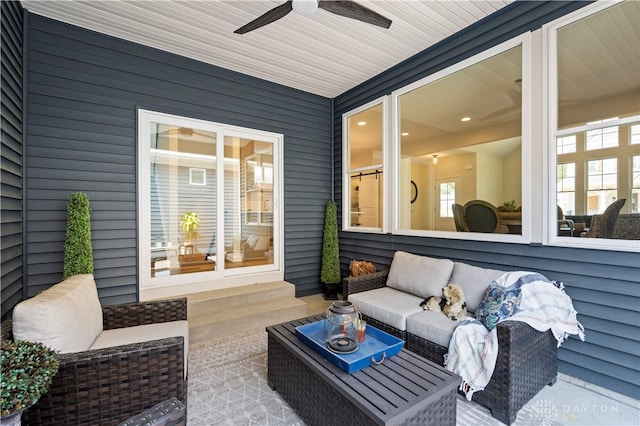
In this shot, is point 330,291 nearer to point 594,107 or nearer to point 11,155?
point 594,107

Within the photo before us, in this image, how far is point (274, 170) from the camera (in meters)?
4.63

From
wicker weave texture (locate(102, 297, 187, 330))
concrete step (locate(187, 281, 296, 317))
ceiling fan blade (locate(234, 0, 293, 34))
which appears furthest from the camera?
concrete step (locate(187, 281, 296, 317))

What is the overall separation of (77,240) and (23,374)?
2186mm

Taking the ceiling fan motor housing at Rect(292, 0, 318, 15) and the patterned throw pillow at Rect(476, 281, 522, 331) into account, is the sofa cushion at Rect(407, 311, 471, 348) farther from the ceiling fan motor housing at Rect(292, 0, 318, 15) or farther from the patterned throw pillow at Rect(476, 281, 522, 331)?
the ceiling fan motor housing at Rect(292, 0, 318, 15)

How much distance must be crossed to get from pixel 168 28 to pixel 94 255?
2.75m

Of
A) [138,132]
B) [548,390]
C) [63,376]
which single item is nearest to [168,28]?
[138,132]

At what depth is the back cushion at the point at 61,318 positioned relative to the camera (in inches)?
59.6

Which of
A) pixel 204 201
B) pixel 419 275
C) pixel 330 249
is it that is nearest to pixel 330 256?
pixel 330 249

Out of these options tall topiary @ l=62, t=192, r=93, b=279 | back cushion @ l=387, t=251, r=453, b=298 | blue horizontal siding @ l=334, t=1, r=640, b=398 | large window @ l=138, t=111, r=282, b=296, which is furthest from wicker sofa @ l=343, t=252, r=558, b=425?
tall topiary @ l=62, t=192, r=93, b=279

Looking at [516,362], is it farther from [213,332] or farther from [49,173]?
[49,173]

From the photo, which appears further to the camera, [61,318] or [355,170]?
[355,170]

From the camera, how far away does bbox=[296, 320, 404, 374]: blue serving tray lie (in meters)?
1.68

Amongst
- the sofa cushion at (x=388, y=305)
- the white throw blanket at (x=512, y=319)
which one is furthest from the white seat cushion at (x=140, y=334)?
the white throw blanket at (x=512, y=319)

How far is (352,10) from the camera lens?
2.26 meters
